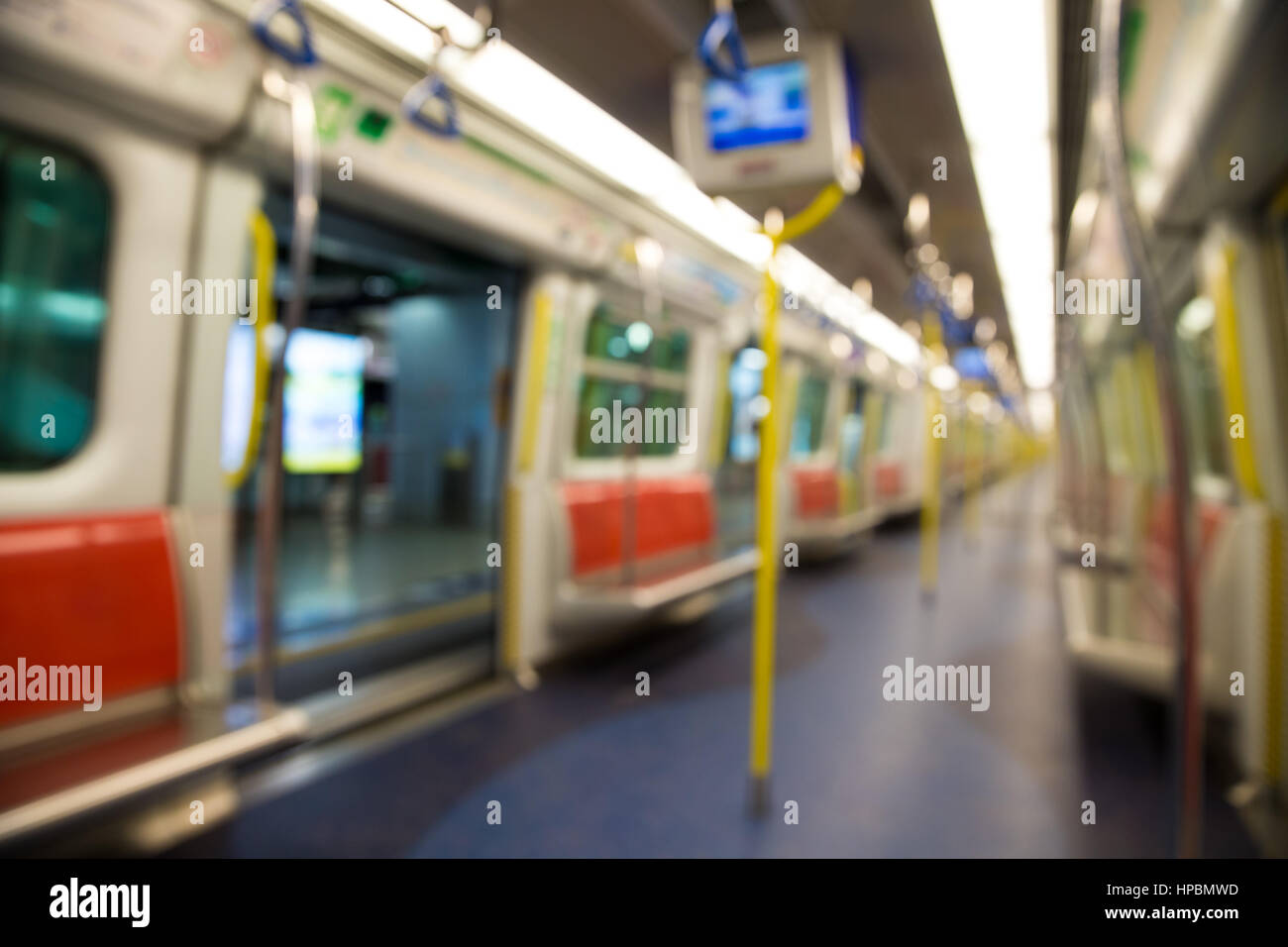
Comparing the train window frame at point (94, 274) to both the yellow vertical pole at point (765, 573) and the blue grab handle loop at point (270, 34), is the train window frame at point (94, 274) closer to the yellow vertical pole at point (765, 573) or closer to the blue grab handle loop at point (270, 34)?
the blue grab handle loop at point (270, 34)

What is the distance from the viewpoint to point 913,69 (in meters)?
3.73

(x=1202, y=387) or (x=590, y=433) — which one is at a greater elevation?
(x=1202, y=387)

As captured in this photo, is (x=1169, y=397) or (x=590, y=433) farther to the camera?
(x=590, y=433)

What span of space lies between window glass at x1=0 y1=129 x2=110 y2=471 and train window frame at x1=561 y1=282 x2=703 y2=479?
2335 millimetres

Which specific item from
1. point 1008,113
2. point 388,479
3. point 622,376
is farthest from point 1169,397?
point 388,479

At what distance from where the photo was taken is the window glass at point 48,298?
2.30 metres

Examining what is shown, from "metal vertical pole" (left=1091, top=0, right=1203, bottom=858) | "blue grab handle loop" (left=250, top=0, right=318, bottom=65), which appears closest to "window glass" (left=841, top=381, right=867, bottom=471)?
"blue grab handle loop" (left=250, top=0, right=318, bottom=65)

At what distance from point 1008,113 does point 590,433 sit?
310 cm

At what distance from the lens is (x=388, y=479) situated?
11.0m

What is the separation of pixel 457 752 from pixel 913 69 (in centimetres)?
372

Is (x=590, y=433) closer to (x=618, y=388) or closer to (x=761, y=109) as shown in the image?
(x=618, y=388)

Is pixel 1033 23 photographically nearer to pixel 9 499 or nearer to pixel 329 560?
pixel 9 499

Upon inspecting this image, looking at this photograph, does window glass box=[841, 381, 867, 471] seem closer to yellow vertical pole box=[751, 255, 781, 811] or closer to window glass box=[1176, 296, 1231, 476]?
window glass box=[1176, 296, 1231, 476]

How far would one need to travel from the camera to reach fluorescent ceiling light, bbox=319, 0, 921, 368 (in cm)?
283
